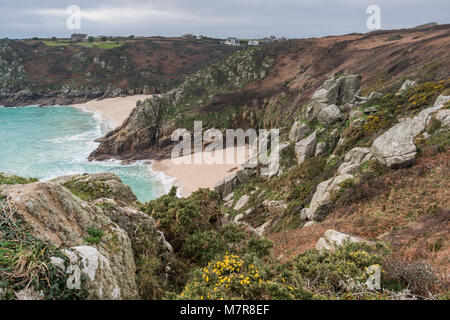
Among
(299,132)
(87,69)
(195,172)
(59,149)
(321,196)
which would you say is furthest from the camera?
(87,69)

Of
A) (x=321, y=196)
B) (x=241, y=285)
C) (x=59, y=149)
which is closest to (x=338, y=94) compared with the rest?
(x=321, y=196)

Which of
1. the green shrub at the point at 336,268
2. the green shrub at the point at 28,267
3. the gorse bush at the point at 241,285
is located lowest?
the green shrub at the point at 336,268

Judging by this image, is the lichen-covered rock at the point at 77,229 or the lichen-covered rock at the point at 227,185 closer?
the lichen-covered rock at the point at 77,229

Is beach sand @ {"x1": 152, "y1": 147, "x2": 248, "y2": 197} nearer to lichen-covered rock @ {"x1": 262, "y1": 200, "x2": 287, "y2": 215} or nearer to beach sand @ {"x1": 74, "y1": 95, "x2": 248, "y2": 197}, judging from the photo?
beach sand @ {"x1": 74, "y1": 95, "x2": 248, "y2": 197}

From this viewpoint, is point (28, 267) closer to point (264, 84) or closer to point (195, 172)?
point (195, 172)

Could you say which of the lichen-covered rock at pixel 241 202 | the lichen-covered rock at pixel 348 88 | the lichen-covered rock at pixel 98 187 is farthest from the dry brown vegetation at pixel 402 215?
the lichen-covered rock at pixel 348 88

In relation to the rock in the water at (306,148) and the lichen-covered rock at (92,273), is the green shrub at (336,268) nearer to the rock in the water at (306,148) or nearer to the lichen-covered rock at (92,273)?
the lichen-covered rock at (92,273)
